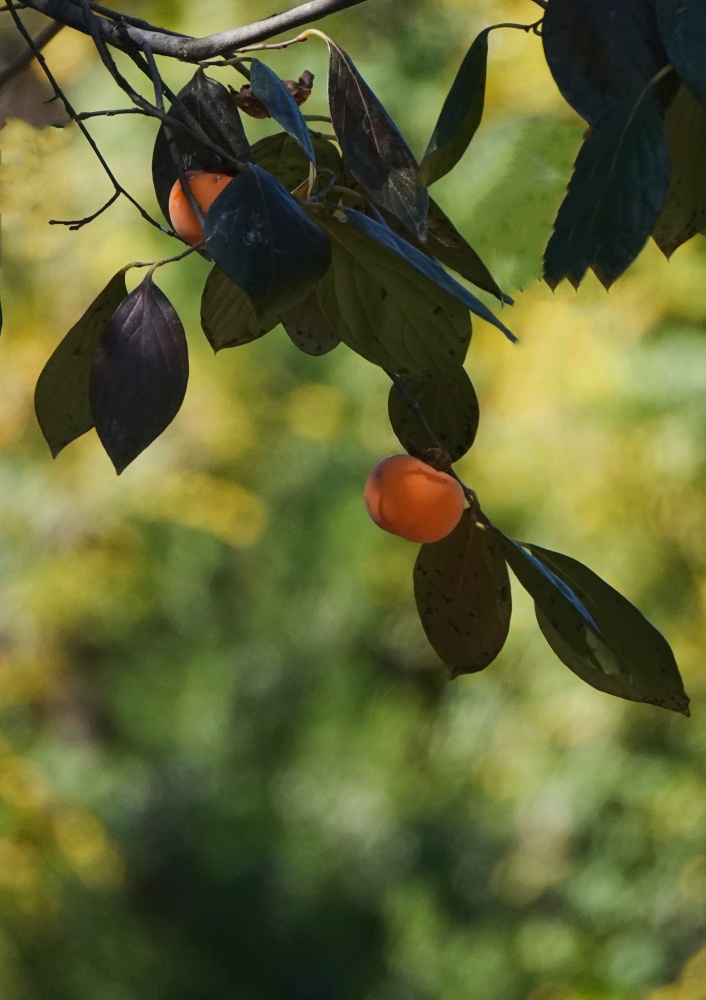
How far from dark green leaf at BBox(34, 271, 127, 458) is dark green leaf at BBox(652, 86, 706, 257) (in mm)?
226

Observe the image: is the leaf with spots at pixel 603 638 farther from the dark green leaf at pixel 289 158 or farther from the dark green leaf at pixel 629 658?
the dark green leaf at pixel 289 158

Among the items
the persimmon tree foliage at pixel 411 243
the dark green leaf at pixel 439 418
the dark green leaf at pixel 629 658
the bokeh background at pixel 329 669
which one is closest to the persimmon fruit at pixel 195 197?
the persimmon tree foliage at pixel 411 243

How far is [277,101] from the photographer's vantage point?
1.33 ft

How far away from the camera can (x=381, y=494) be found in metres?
0.51

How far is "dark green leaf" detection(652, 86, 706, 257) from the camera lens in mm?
435

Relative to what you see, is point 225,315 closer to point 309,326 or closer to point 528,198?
point 309,326

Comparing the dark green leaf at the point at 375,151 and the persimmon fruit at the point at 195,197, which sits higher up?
the persimmon fruit at the point at 195,197

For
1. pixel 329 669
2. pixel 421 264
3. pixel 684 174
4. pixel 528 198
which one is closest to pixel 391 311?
pixel 421 264

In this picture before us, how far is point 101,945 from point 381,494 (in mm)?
2090

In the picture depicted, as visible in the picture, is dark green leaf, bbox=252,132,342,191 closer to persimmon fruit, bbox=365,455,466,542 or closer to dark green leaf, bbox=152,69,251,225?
dark green leaf, bbox=152,69,251,225

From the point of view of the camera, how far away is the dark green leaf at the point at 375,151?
1.43 ft

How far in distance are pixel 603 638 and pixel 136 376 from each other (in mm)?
204

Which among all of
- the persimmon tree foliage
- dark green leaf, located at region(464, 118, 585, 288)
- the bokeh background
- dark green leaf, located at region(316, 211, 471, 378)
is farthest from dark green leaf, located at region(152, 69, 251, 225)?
the bokeh background

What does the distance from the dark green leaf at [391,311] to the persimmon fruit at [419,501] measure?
3.1 inches
